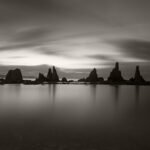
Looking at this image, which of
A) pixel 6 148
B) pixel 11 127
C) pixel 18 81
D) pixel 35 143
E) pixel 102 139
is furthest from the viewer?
pixel 18 81

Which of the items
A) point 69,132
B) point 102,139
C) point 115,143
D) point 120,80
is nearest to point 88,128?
point 69,132

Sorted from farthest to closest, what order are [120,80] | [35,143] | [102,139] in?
1. [120,80]
2. [102,139]
3. [35,143]

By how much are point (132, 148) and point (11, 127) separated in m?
9.58

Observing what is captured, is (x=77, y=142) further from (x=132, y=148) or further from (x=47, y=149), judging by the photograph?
(x=132, y=148)

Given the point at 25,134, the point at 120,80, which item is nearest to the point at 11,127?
the point at 25,134

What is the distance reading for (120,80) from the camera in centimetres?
19600

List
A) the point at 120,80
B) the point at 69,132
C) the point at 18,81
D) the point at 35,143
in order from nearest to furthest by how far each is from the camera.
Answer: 1. the point at 35,143
2. the point at 69,132
3. the point at 18,81
4. the point at 120,80

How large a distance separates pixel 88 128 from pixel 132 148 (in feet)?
19.1

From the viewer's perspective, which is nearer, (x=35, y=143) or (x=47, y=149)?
(x=47, y=149)

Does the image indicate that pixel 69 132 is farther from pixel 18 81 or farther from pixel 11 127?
pixel 18 81

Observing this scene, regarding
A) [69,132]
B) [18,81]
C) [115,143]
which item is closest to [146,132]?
[115,143]

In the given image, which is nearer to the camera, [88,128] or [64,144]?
[64,144]

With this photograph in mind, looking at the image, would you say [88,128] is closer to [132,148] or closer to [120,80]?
[132,148]

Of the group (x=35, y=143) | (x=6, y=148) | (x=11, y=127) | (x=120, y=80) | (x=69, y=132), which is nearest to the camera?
(x=6, y=148)
